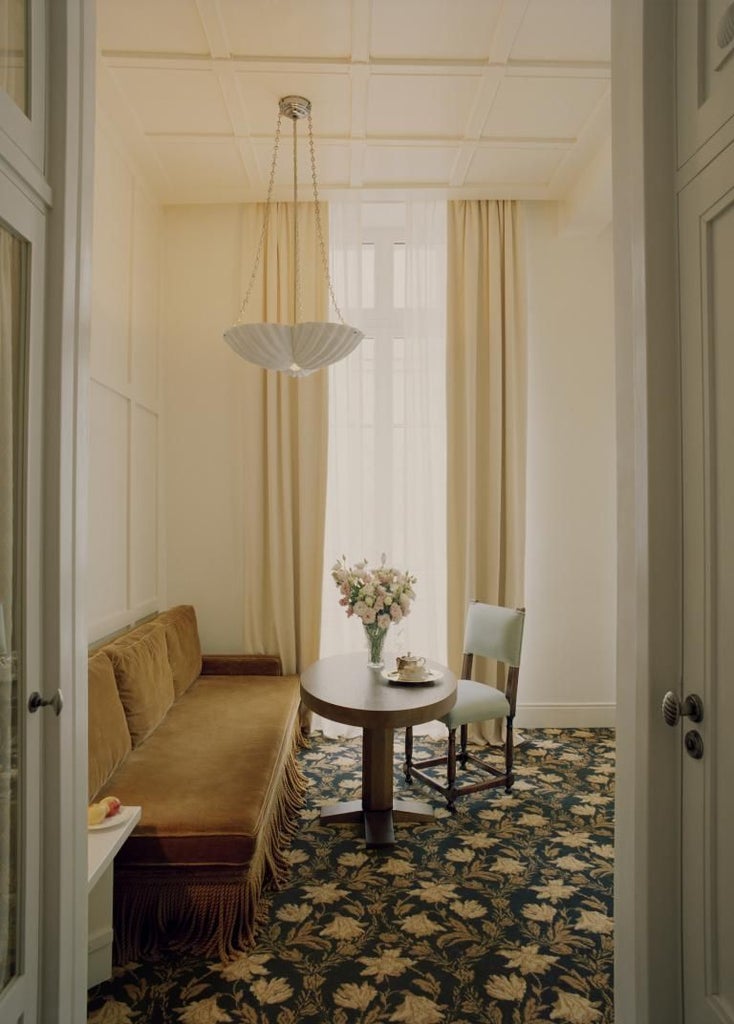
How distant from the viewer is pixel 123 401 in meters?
3.62

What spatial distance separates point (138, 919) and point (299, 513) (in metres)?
2.57

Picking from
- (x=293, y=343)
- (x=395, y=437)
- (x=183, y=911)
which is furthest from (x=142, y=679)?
(x=395, y=437)

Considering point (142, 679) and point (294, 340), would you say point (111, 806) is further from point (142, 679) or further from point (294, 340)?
point (294, 340)

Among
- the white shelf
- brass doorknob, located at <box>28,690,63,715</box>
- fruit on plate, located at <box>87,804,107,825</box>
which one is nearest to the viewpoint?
brass doorknob, located at <box>28,690,63,715</box>

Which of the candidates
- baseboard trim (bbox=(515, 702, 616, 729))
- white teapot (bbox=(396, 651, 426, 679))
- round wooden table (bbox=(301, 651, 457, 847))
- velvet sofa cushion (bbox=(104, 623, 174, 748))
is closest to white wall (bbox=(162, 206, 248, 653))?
velvet sofa cushion (bbox=(104, 623, 174, 748))

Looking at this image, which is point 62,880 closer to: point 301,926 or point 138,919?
point 138,919

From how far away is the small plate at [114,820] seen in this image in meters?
2.02

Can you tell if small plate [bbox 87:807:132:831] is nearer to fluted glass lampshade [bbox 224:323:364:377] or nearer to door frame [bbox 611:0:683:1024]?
door frame [bbox 611:0:683:1024]

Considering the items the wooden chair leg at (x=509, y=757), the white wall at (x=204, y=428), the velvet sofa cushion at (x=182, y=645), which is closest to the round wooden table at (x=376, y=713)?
the wooden chair leg at (x=509, y=757)

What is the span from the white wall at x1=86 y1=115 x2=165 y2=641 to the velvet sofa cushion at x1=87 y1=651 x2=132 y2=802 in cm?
40

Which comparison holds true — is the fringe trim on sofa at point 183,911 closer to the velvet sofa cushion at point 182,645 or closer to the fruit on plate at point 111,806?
the fruit on plate at point 111,806

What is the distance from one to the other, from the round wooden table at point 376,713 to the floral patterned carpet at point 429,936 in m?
0.09

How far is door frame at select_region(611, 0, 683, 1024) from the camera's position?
132 centimetres

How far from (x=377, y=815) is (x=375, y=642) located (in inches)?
31.4
